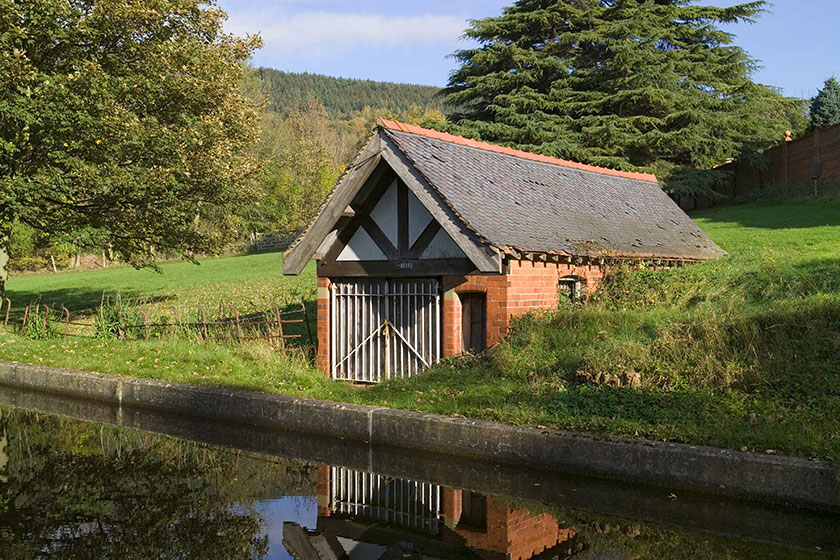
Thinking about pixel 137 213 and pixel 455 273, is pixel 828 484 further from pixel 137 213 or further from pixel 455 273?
pixel 137 213

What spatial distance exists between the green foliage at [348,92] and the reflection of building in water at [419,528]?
101860 mm

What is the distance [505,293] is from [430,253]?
1589 millimetres

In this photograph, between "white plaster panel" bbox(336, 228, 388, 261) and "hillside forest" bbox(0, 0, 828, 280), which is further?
"hillside forest" bbox(0, 0, 828, 280)

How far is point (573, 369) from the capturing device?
33.9 ft

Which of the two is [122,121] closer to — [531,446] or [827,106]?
[531,446]

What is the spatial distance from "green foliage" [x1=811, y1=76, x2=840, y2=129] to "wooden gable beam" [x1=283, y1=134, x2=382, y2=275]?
101ft

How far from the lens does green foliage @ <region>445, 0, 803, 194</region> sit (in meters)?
33.0

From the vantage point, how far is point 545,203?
14.6 m

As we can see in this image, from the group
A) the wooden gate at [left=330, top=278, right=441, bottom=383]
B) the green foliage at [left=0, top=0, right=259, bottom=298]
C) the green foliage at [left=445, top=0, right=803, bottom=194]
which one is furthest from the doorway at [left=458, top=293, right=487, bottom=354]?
the green foliage at [left=445, top=0, right=803, bottom=194]

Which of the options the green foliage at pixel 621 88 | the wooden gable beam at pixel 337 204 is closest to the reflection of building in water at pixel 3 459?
the wooden gable beam at pixel 337 204

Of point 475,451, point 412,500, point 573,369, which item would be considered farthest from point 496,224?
point 412,500

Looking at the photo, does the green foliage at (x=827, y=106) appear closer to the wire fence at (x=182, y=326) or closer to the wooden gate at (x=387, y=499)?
the wire fence at (x=182, y=326)

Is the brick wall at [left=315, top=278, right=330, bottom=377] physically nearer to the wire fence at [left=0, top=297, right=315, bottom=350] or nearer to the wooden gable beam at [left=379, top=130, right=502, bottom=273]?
the wire fence at [left=0, top=297, right=315, bottom=350]

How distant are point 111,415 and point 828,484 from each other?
980 cm
